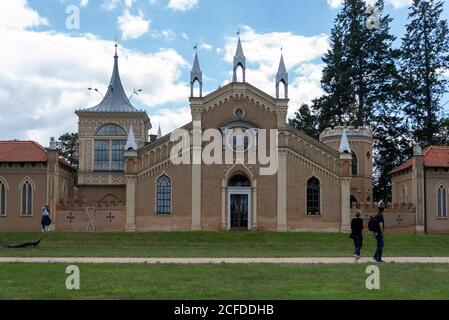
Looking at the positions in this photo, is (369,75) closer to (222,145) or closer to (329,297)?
(222,145)

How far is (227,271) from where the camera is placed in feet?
63.0

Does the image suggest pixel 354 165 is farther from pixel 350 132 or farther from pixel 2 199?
Answer: pixel 2 199

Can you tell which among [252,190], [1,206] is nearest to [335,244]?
[252,190]

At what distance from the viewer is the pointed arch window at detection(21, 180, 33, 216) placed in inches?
1882

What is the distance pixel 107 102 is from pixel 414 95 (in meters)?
27.2

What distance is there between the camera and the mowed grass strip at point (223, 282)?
14.1 meters

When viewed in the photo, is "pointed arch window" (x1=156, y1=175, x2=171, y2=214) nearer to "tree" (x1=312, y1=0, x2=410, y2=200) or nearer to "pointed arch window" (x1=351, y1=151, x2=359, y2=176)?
"pointed arch window" (x1=351, y1=151, x2=359, y2=176)

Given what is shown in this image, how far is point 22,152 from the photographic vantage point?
1902 inches

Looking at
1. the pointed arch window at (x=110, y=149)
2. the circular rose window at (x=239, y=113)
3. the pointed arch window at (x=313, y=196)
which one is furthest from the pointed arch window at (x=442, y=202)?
the pointed arch window at (x=110, y=149)

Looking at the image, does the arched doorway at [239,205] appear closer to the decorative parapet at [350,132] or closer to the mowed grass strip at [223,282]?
the decorative parapet at [350,132]

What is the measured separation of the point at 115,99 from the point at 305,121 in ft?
86.2

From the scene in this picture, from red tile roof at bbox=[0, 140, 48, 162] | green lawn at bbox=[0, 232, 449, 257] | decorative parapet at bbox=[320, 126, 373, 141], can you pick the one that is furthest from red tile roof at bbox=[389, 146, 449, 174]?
red tile roof at bbox=[0, 140, 48, 162]

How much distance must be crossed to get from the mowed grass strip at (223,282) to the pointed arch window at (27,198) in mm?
27867

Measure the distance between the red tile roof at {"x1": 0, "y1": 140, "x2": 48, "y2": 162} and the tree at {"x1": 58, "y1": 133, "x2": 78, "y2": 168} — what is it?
1429 inches
